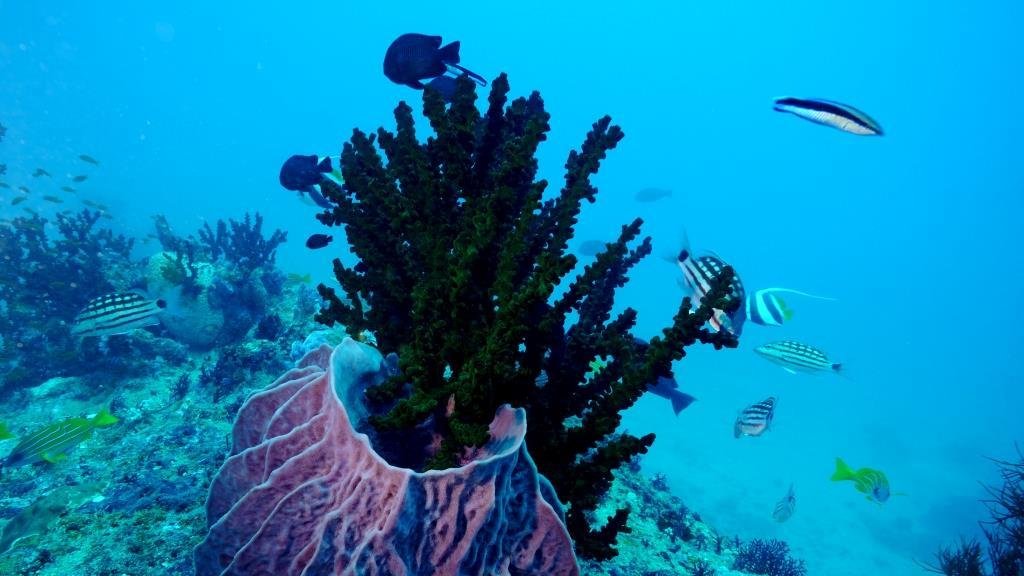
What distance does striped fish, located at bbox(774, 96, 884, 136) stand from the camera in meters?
3.30

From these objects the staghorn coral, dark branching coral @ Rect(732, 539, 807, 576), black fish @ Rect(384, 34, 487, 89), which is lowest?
dark branching coral @ Rect(732, 539, 807, 576)

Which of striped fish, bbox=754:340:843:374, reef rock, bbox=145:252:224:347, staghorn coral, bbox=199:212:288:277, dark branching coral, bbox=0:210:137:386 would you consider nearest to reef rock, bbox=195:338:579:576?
striped fish, bbox=754:340:843:374

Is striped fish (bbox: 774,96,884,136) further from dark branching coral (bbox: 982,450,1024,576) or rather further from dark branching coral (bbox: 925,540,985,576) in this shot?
dark branching coral (bbox: 925,540,985,576)

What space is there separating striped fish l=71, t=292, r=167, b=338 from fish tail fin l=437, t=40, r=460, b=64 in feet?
15.1

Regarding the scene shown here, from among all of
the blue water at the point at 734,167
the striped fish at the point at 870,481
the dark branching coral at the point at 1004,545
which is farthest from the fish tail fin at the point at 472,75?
the blue water at the point at 734,167

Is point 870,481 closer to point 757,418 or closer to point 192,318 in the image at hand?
point 757,418

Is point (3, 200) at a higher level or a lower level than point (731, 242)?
lower

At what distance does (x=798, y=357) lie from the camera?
680cm

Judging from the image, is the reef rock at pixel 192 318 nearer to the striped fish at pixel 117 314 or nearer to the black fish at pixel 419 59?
the striped fish at pixel 117 314

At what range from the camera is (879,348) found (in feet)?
257

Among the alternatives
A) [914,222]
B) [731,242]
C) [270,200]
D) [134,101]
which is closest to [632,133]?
[731,242]

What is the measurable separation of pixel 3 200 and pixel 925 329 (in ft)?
435

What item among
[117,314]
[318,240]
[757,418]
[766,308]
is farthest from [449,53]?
[757,418]

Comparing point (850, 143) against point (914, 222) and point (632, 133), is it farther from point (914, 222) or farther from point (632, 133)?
point (632, 133)
